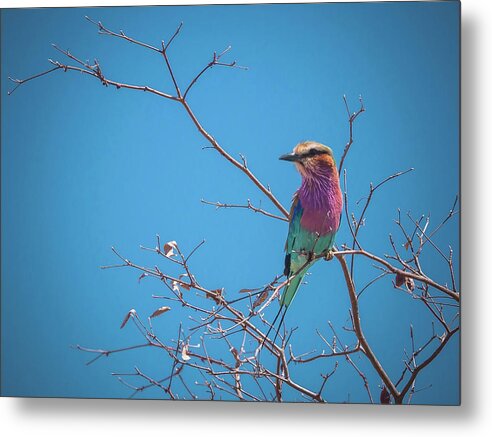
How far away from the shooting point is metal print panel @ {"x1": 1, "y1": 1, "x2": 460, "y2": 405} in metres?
2.54

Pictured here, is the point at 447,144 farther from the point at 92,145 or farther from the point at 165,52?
the point at 92,145

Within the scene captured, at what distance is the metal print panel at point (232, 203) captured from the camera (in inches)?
99.9

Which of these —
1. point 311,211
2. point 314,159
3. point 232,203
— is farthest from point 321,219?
point 232,203

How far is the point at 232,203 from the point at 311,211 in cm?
27

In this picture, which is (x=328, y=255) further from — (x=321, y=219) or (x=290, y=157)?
(x=290, y=157)

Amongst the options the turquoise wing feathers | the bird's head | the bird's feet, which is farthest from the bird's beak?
the bird's feet

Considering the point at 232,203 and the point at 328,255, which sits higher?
the point at 232,203

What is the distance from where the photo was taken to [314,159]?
8.43ft

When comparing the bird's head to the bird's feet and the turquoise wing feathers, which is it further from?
the bird's feet

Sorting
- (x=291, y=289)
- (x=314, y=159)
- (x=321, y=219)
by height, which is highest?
(x=314, y=159)

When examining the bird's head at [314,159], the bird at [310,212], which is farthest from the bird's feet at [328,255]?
the bird's head at [314,159]

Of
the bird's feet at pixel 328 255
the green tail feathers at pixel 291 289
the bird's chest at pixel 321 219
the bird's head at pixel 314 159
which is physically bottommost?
the green tail feathers at pixel 291 289

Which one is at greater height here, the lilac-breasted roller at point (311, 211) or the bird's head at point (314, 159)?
the bird's head at point (314, 159)

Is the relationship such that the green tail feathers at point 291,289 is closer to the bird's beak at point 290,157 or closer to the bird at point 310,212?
the bird at point 310,212
